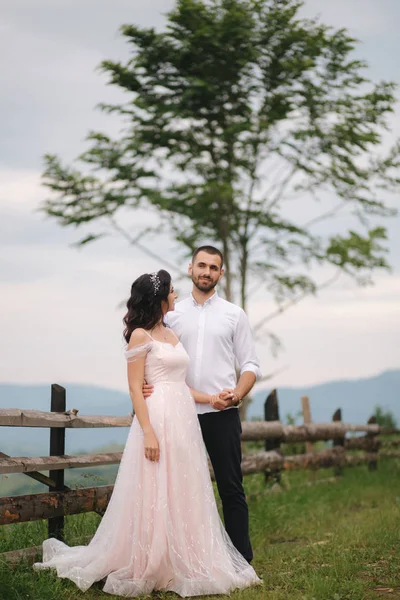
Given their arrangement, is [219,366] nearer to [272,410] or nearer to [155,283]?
[155,283]

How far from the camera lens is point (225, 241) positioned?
Answer: 1983 centimetres

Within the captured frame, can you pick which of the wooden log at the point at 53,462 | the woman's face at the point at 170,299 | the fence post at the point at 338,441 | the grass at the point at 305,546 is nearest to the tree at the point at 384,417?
the fence post at the point at 338,441

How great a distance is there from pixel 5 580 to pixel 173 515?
1.22m

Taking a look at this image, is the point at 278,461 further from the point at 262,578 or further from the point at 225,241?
the point at 225,241

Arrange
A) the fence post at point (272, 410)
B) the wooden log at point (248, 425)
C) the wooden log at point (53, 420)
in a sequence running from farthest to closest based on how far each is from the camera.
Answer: the fence post at point (272, 410)
the wooden log at point (248, 425)
the wooden log at point (53, 420)

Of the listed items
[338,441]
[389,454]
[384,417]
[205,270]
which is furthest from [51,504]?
[384,417]

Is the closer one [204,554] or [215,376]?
[204,554]

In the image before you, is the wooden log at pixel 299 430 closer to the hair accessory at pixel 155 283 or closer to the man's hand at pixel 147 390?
the man's hand at pixel 147 390

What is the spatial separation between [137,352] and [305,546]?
337 cm

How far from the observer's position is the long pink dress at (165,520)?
215 inches

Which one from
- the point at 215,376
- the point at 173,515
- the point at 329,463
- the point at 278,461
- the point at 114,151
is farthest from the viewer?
the point at 114,151

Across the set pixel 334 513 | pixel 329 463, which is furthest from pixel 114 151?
pixel 334 513

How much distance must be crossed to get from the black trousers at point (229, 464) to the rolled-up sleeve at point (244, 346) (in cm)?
38

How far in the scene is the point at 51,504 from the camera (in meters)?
6.41
